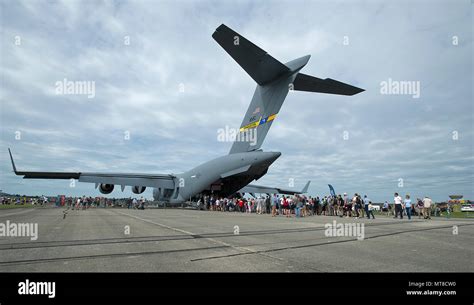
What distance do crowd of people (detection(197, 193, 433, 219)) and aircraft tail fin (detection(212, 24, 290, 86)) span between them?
8.76 m

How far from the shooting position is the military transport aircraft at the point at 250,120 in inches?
717

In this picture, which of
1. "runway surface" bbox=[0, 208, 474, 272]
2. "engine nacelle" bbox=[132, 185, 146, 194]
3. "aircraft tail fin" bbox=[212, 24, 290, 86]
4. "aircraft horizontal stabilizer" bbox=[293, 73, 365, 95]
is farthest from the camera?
"engine nacelle" bbox=[132, 185, 146, 194]

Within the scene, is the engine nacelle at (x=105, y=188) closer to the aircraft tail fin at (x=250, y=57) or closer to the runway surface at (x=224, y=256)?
the aircraft tail fin at (x=250, y=57)

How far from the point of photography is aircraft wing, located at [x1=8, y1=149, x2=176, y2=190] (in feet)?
97.0

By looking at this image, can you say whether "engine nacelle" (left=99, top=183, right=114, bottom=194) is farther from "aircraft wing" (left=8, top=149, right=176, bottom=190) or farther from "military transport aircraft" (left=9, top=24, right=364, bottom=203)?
"military transport aircraft" (left=9, top=24, right=364, bottom=203)

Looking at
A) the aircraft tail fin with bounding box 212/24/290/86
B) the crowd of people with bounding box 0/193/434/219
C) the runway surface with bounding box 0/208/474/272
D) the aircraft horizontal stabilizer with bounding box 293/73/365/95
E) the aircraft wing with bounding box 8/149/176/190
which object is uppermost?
the aircraft tail fin with bounding box 212/24/290/86

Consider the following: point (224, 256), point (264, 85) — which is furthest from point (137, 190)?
point (224, 256)

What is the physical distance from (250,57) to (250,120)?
651 centimetres

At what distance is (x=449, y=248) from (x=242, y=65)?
16383mm

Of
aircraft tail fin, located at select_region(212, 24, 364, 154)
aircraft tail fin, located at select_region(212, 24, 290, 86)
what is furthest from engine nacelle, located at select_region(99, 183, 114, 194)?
aircraft tail fin, located at select_region(212, 24, 290, 86)

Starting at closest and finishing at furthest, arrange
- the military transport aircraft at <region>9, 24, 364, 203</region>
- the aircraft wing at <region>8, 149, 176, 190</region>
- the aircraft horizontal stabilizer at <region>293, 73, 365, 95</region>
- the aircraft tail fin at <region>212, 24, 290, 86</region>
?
the aircraft tail fin at <region>212, 24, 290, 86</region>, the military transport aircraft at <region>9, 24, 364, 203</region>, the aircraft horizontal stabilizer at <region>293, 73, 365, 95</region>, the aircraft wing at <region>8, 149, 176, 190</region>

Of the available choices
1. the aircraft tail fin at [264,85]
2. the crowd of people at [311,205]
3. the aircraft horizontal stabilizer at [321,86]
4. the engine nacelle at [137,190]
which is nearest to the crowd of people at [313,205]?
the crowd of people at [311,205]

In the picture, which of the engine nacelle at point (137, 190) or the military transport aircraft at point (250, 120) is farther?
the engine nacelle at point (137, 190)
